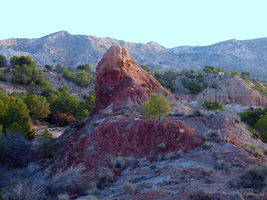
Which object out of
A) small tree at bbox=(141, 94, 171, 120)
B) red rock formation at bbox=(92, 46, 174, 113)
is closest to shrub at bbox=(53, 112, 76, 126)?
red rock formation at bbox=(92, 46, 174, 113)

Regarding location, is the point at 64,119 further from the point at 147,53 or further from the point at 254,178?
the point at 147,53

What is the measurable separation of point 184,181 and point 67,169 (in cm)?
695

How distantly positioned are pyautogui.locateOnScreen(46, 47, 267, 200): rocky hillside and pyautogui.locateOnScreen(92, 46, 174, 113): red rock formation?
149 inches

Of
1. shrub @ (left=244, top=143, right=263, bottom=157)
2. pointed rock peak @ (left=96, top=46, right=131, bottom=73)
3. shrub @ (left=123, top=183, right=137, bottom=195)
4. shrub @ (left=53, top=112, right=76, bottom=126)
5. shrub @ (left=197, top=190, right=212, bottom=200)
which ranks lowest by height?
shrub @ (left=53, top=112, right=76, bottom=126)

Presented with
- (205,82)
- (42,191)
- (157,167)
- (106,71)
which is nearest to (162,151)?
(157,167)

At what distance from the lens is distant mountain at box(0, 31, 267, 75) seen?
397 feet

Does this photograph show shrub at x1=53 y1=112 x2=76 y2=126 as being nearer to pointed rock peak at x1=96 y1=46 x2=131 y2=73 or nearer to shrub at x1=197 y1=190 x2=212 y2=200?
pointed rock peak at x1=96 y1=46 x2=131 y2=73

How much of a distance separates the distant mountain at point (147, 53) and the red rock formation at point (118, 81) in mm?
90056

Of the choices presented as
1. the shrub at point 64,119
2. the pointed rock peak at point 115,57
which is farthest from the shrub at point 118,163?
the shrub at point 64,119

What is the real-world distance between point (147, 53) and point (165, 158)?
14569 cm

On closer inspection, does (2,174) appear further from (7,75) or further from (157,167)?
(7,75)

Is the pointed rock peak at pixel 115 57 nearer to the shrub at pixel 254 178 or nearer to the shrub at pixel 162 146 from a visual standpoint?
the shrub at pixel 162 146

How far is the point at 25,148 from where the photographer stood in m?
19.9

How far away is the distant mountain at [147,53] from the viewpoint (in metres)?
121
